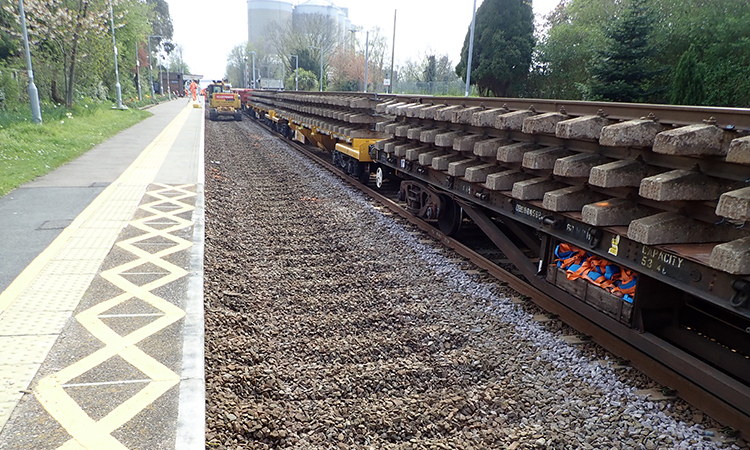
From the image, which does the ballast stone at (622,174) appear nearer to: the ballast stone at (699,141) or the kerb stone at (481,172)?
the ballast stone at (699,141)

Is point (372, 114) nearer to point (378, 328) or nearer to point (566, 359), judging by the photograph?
point (378, 328)

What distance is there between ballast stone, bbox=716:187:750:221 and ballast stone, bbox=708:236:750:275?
229mm

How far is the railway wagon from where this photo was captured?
3.24 meters

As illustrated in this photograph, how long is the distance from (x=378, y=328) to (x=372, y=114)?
23.5 feet

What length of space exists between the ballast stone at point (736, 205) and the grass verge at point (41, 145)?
10.6 m

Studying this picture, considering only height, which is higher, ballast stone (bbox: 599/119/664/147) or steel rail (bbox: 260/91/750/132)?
steel rail (bbox: 260/91/750/132)

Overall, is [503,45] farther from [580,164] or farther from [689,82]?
[580,164]

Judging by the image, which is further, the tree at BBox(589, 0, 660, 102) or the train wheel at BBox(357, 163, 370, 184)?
the tree at BBox(589, 0, 660, 102)

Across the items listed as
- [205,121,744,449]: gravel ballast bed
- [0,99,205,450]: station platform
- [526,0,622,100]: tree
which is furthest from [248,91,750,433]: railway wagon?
[526,0,622,100]: tree

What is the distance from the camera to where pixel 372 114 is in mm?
11234

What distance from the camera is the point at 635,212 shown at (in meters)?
4.09

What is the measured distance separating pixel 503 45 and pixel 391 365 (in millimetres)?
30527

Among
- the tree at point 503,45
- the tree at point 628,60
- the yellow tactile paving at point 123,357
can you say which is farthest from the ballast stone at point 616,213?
the tree at point 503,45

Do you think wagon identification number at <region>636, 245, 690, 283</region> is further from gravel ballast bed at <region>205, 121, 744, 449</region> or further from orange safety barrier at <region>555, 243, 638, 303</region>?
gravel ballast bed at <region>205, 121, 744, 449</region>
